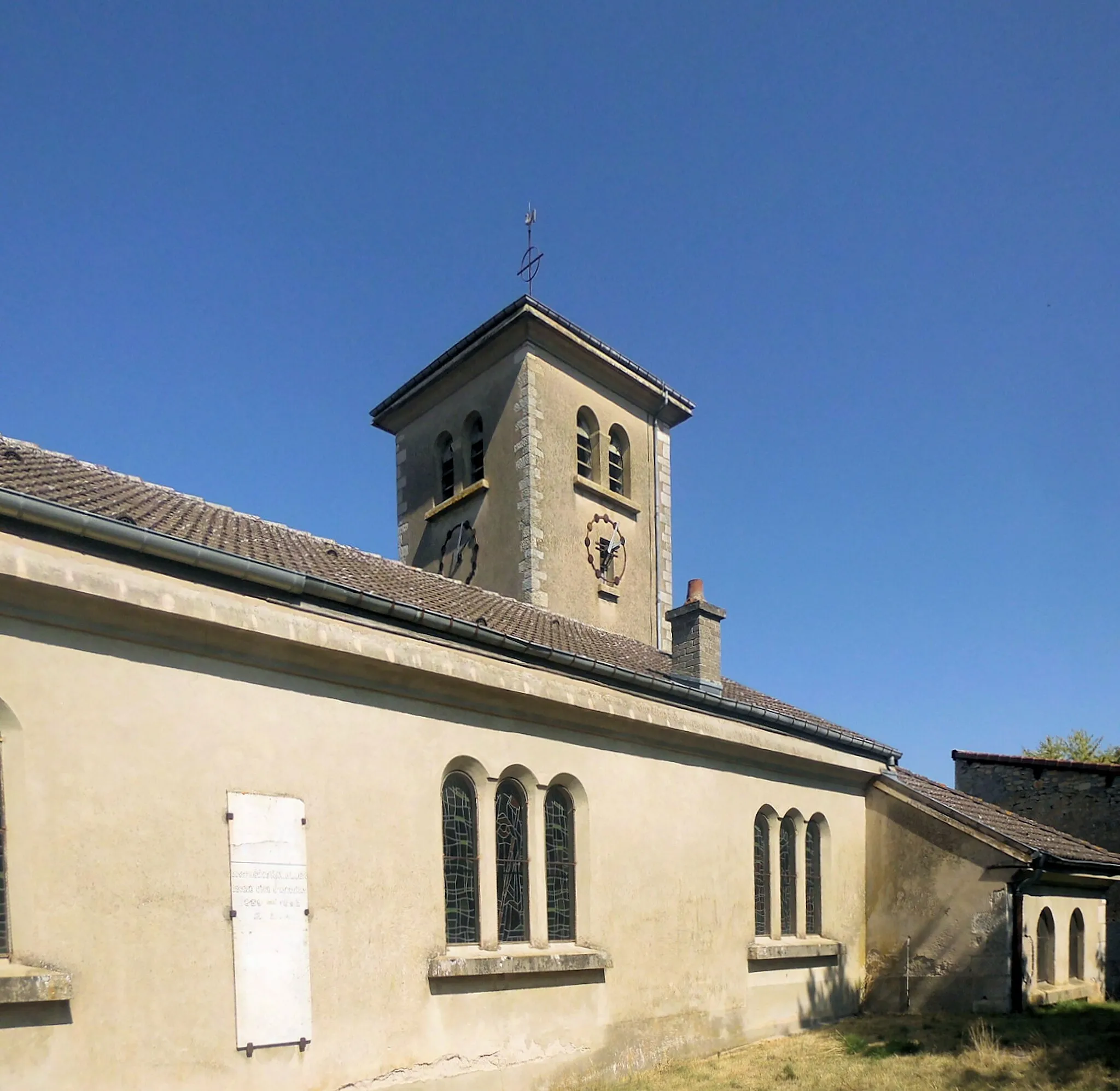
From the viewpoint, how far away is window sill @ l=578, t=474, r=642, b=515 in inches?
728

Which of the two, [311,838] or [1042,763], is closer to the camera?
[311,838]

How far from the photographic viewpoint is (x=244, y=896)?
7.92 meters

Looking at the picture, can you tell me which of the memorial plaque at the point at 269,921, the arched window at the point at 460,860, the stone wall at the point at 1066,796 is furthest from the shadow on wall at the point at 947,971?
the memorial plaque at the point at 269,921

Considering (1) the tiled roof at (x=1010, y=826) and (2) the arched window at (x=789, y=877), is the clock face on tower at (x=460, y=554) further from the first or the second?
(1) the tiled roof at (x=1010, y=826)

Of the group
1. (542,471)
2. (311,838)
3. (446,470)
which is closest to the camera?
(311,838)

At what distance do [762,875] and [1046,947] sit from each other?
4.53 m

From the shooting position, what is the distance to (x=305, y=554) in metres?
11.1

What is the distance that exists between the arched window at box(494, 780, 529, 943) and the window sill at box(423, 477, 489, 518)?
8.67 metres

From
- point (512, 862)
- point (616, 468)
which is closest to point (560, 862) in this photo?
point (512, 862)

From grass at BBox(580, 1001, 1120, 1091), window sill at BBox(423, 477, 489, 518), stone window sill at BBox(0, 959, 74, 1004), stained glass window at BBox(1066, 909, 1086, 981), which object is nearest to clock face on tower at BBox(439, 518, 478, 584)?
window sill at BBox(423, 477, 489, 518)

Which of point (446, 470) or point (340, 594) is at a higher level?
point (446, 470)

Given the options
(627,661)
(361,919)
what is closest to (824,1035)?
(627,661)

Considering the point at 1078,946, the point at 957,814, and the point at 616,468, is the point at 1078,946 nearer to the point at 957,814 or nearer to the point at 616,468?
the point at 957,814

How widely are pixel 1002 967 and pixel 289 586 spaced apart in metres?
10.9
